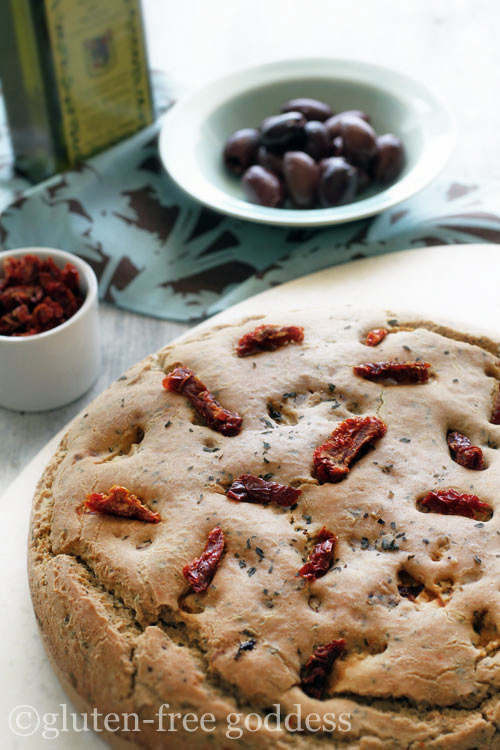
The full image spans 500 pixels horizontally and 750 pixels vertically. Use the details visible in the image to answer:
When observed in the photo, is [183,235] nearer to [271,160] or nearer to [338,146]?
[271,160]

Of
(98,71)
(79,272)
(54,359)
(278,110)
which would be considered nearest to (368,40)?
(278,110)

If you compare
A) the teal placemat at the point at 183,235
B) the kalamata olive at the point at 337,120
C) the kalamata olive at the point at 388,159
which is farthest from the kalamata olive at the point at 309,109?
the teal placemat at the point at 183,235

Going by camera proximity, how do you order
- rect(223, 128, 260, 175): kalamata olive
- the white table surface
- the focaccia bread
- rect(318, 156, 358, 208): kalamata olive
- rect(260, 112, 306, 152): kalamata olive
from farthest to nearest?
the white table surface < rect(223, 128, 260, 175): kalamata olive < rect(260, 112, 306, 152): kalamata olive < rect(318, 156, 358, 208): kalamata olive < the focaccia bread

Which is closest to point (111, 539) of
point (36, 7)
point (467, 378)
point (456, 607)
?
point (456, 607)

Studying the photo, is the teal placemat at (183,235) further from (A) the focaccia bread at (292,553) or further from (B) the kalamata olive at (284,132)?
(A) the focaccia bread at (292,553)

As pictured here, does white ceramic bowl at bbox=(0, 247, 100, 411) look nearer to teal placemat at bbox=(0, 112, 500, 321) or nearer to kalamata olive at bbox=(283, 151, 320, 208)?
teal placemat at bbox=(0, 112, 500, 321)

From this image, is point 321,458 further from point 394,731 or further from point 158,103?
point 158,103

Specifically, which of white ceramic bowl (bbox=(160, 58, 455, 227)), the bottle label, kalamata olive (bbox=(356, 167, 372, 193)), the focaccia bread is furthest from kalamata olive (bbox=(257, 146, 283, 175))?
the focaccia bread
